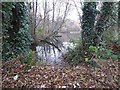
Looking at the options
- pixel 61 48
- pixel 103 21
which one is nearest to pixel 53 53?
pixel 61 48

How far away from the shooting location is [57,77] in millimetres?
2482

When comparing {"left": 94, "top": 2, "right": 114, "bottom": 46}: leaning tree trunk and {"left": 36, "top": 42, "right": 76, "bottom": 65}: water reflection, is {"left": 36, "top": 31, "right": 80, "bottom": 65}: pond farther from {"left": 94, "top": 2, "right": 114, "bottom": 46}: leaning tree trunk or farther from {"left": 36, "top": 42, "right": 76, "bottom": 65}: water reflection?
{"left": 94, "top": 2, "right": 114, "bottom": 46}: leaning tree trunk

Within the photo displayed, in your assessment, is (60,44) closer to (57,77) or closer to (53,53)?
(53,53)

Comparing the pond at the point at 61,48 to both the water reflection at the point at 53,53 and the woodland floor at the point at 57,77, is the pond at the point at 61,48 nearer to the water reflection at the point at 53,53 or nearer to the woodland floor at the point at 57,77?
the water reflection at the point at 53,53

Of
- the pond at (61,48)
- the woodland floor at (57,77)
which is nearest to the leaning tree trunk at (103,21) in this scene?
the pond at (61,48)

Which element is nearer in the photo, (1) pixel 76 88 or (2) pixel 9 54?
(1) pixel 76 88

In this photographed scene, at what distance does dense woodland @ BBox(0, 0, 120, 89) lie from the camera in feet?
8.07

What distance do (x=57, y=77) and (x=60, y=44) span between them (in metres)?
2.67

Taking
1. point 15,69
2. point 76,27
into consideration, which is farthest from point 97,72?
point 76,27

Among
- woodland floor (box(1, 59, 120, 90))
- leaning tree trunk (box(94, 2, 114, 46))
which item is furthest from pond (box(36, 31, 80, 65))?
woodland floor (box(1, 59, 120, 90))

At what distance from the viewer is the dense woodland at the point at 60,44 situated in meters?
2.46

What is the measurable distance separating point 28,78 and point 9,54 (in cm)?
135

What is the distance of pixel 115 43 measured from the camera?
13.1ft

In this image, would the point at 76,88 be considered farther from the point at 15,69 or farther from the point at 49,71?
the point at 15,69
